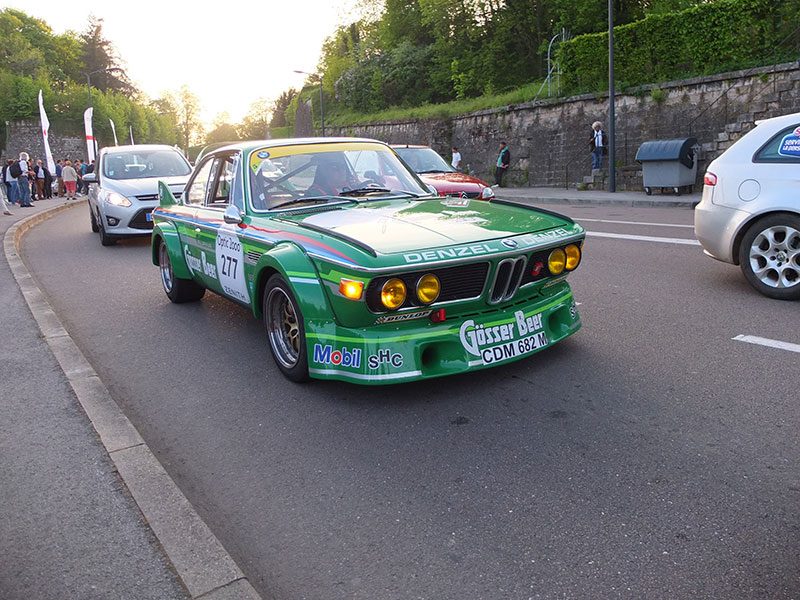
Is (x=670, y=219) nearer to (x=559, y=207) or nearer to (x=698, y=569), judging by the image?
(x=559, y=207)

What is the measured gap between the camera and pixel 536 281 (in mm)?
4684

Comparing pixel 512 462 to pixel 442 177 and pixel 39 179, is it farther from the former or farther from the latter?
pixel 39 179

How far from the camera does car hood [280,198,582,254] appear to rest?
4.35 metres

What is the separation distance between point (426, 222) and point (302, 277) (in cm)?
90

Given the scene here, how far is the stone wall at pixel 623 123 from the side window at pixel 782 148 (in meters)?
13.6

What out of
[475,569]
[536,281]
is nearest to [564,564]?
[475,569]

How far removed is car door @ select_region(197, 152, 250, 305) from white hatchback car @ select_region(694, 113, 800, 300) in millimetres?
4474

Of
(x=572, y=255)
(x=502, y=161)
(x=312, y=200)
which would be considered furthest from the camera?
(x=502, y=161)

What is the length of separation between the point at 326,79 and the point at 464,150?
3265 cm

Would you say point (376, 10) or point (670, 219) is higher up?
point (376, 10)

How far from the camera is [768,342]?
5215 mm

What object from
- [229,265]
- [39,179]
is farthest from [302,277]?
[39,179]

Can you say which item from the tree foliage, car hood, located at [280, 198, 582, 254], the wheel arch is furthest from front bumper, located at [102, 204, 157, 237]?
the tree foliage

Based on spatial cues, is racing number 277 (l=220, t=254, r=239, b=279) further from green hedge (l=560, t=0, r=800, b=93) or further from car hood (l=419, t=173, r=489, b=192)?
green hedge (l=560, t=0, r=800, b=93)
